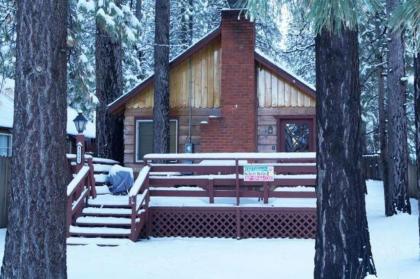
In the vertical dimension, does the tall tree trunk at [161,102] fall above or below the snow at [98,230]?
above

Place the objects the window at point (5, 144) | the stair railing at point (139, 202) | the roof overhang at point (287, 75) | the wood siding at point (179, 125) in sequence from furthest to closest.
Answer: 1. the window at point (5, 144)
2. the wood siding at point (179, 125)
3. the roof overhang at point (287, 75)
4. the stair railing at point (139, 202)

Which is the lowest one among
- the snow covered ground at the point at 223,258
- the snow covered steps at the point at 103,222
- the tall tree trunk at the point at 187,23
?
the snow covered ground at the point at 223,258

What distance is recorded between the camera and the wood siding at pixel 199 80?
56.2 feet

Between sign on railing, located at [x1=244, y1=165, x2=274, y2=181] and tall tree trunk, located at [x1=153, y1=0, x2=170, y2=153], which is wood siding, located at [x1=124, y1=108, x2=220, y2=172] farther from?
sign on railing, located at [x1=244, y1=165, x2=274, y2=181]

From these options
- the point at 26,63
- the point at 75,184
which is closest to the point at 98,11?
the point at 75,184

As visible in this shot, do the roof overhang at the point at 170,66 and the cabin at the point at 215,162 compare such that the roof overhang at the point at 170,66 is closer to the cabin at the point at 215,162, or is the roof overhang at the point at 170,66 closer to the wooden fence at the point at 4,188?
the cabin at the point at 215,162

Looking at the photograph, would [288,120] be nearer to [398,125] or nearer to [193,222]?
[398,125]

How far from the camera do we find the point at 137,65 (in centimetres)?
2786

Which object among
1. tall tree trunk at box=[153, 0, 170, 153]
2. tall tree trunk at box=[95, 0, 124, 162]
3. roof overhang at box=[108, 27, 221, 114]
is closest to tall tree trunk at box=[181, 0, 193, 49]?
tall tree trunk at box=[95, 0, 124, 162]

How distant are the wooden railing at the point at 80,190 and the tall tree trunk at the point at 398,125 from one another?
7.89 metres

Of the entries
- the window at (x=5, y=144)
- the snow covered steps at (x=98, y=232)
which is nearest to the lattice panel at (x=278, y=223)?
the snow covered steps at (x=98, y=232)

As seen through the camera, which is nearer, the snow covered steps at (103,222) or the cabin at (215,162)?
the snow covered steps at (103,222)

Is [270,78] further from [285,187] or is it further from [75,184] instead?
[75,184]

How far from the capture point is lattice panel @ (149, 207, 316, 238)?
1305 cm
